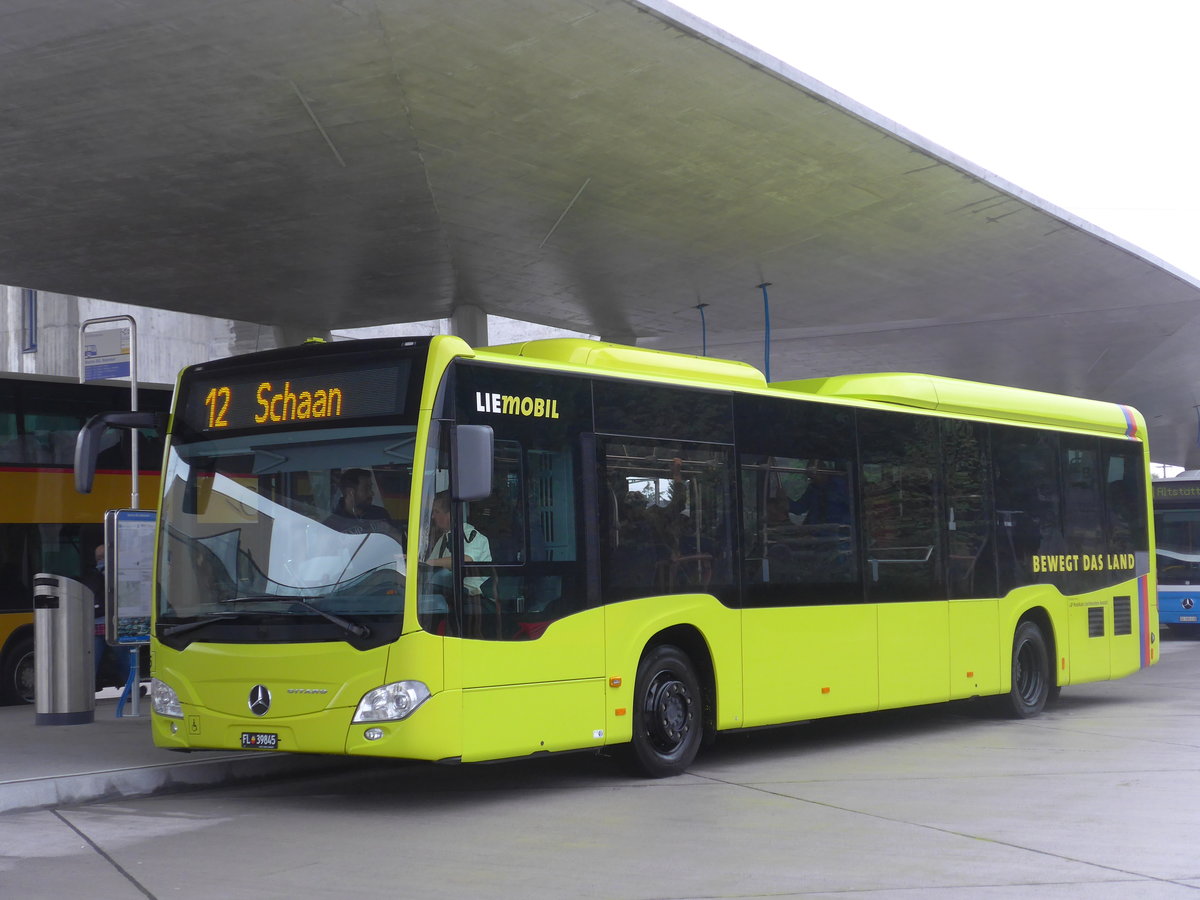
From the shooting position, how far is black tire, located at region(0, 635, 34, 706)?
53.1ft

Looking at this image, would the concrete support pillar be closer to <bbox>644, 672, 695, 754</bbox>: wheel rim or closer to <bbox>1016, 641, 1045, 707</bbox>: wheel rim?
<bbox>1016, 641, 1045, 707</bbox>: wheel rim

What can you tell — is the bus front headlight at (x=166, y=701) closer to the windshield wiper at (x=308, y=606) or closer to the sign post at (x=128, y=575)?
the windshield wiper at (x=308, y=606)

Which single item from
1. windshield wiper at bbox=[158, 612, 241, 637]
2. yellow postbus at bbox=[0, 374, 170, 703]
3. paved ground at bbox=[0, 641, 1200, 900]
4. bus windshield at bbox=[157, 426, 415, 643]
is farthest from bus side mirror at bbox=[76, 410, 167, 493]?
yellow postbus at bbox=[0, 374, 170, 703]

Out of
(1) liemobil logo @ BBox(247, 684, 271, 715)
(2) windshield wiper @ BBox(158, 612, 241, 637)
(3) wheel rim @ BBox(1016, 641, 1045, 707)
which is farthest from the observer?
(3) wheel rim @ BBox(1016, 641, 1045, 707)

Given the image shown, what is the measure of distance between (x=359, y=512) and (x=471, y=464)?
75 centimetres

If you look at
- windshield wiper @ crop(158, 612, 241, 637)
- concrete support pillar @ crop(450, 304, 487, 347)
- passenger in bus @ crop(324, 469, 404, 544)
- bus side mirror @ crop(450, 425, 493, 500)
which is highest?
concrete support pillar @ crop(450, 304, 487, 347)

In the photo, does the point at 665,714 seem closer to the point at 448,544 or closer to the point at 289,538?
the point at 448,544

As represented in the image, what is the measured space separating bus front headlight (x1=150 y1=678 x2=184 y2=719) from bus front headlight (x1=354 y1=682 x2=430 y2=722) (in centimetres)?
154

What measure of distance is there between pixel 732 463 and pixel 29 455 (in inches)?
358

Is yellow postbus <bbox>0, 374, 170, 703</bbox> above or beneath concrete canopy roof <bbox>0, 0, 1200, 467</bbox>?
beneath

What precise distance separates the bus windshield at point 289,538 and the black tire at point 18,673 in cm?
776

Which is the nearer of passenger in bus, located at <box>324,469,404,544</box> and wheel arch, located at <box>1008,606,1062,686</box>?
passenger in bus, located at <box>324,469,404,544</box>

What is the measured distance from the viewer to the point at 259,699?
29.4ft

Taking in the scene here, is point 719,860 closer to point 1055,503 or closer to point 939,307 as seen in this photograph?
point 1055,503
